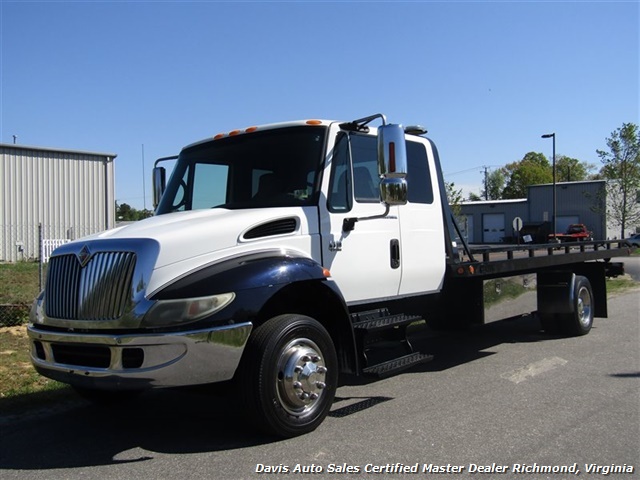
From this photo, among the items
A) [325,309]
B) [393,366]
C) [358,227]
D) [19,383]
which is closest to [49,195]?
[19,383]

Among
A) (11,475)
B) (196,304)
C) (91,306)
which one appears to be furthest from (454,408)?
(11,475)

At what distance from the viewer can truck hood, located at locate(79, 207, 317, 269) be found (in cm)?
430

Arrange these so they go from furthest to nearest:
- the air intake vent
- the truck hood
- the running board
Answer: the running board
the air intake vent
the truck hood

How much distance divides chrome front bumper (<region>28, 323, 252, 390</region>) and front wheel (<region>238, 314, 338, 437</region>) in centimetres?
16

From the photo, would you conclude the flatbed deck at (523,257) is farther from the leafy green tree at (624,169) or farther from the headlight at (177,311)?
the leafy green tree at (624,169)

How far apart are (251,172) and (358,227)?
1.09 m

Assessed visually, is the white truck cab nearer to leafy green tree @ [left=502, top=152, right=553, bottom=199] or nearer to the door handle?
the door handle

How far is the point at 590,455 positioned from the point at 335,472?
5.84 ft

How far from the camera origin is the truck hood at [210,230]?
4.30 meters

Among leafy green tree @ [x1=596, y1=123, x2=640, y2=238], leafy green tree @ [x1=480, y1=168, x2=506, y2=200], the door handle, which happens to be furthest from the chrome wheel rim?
leafy green tree @ [x1=480, y1=168, x2=506, y2=200]

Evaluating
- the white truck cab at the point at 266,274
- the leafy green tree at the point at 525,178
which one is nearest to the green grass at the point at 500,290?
the white truck cab at the point at 266,274

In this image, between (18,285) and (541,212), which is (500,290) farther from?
(541,212)

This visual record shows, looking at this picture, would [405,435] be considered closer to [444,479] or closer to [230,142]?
[444,479]

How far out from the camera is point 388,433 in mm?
4680
